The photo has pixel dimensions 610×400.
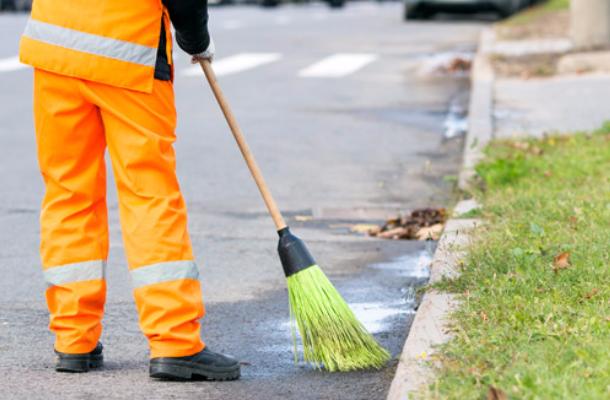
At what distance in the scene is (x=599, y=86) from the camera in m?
12.9

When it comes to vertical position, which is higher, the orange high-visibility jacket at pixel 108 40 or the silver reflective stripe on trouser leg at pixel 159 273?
the orange high-visibility jacket at pixel 108 40

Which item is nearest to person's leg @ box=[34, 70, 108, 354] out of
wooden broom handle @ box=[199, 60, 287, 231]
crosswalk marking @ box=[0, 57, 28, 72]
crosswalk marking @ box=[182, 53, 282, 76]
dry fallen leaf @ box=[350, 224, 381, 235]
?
wooden broom handle @ box=[199, 60, 287, 231]

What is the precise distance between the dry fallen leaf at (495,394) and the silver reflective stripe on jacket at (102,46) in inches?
55.0

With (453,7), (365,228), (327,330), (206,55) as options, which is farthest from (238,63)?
(327,330)

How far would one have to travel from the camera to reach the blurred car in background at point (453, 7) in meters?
26.6

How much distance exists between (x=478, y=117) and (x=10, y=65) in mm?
6836

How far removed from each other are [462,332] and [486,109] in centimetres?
726

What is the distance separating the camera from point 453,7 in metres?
26.9

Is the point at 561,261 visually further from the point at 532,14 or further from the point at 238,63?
the point at 532,14

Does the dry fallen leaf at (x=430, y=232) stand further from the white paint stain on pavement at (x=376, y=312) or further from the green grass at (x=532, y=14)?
the green grass at (x=532, y=14)

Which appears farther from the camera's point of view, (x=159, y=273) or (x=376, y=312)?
(x=376, y=312)

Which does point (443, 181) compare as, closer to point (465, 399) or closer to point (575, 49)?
point (465, 399)

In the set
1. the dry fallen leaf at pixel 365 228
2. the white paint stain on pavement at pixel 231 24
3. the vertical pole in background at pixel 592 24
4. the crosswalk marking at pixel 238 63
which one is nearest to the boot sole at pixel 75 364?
the dry fallen leaf at pixel 365 228

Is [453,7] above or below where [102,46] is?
below
